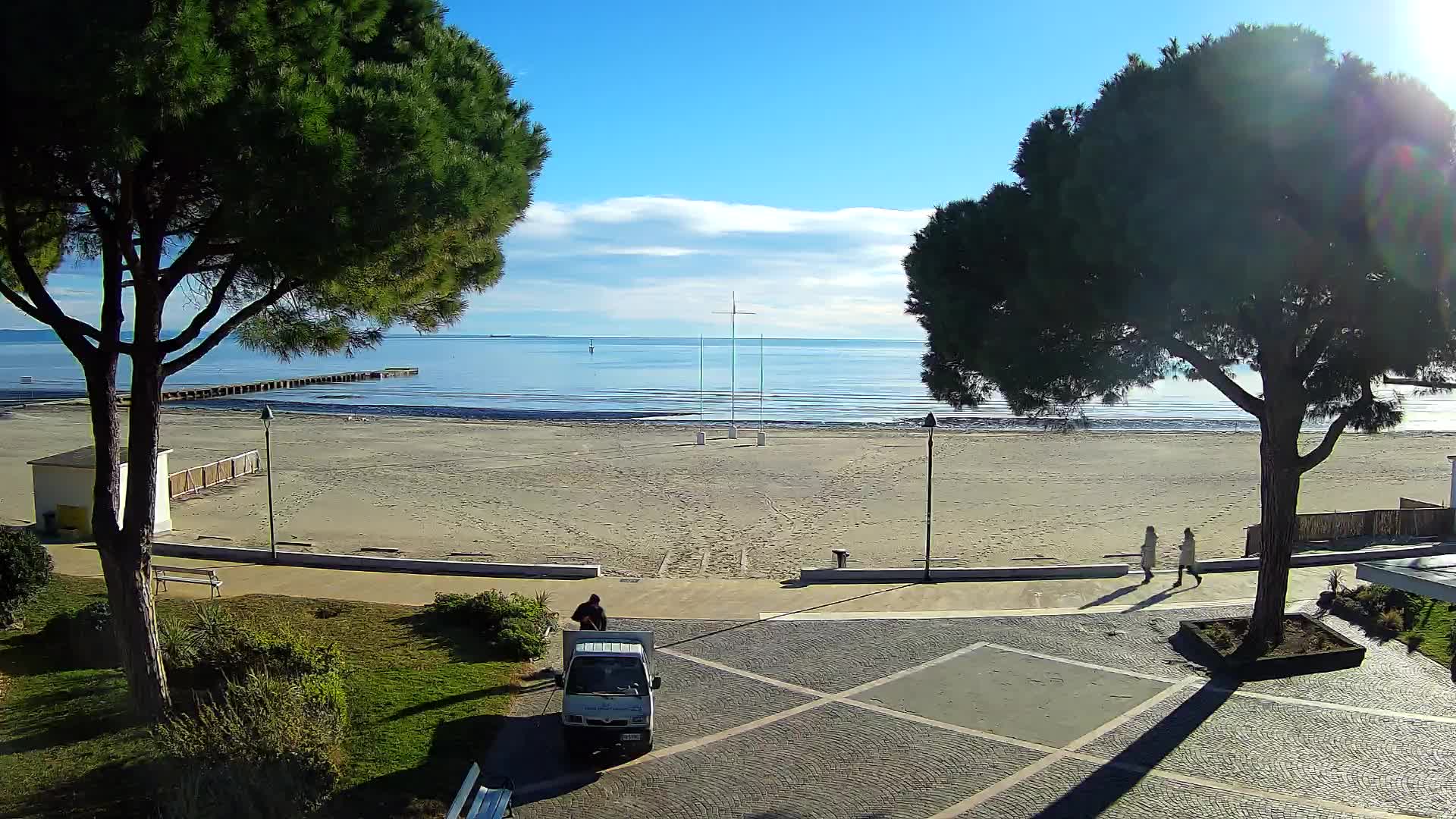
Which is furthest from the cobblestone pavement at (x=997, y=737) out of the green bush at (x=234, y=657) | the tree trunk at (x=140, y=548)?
the tree trunk at (x=140, y=548)

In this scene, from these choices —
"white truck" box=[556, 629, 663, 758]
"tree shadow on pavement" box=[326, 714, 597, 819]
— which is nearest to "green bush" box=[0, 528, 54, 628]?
"tree shadow on pavement" box=[326, 714, 597, 819]

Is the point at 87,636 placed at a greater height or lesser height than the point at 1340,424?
lesser

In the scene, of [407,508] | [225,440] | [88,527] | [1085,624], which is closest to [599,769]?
[1085,624]

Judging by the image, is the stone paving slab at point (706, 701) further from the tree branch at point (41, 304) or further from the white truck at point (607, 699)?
the tree branch at point (41, 304)

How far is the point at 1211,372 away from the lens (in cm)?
1300

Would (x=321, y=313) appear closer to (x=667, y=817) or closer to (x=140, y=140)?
(x=140, y=140)

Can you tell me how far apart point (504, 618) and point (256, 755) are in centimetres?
611

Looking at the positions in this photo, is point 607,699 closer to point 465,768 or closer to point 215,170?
point 465,768

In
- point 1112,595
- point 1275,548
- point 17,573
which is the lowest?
point 1112,595

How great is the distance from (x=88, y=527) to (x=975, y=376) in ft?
64.4

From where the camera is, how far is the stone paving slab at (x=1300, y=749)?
943cm

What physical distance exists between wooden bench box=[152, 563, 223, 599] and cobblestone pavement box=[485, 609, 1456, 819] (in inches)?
309

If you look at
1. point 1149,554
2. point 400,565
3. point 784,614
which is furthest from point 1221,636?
point 400,565

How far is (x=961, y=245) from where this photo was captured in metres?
13.1
